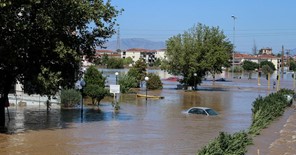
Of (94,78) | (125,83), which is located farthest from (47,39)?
(125,83)

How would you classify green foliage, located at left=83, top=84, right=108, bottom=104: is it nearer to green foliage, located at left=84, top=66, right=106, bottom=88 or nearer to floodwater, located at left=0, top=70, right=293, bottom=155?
green foliage, located at left=84, top=66, right=106, bottom=88

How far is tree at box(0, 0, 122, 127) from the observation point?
23.2 m

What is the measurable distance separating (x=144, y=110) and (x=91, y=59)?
1349 centimetres

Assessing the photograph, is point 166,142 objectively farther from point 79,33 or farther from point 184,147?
point 79,33

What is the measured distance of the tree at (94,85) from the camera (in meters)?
43.5

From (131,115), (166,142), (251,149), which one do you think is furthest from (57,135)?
(131,115)

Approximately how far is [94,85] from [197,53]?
32.6 metres

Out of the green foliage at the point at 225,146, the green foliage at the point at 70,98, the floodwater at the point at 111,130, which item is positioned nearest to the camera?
the green foliage at the point at 225,146

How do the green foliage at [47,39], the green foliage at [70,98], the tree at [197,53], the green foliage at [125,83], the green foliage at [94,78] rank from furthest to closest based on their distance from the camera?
the tree at [197,53], the green foliage at [125,83], the green foliage at [94,78], the green foliage at [70,98], the green foliage at [47,39]

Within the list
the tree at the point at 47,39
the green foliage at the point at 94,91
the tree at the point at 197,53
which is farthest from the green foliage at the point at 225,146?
the tree at the point at 197,53

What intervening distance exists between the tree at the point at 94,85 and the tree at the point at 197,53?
29.6m

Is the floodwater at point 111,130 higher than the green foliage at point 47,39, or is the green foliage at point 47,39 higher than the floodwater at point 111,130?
the green foliage at point 47,39

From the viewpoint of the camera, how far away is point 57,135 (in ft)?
78.4

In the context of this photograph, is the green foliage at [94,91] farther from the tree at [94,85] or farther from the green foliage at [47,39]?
the green foliage at [47,39]
